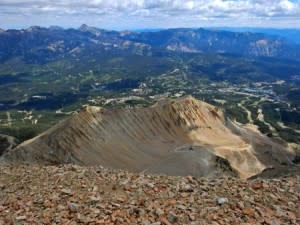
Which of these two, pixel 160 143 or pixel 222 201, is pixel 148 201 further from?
pixel 160 143

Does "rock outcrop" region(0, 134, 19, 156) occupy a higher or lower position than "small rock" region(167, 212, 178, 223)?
lower

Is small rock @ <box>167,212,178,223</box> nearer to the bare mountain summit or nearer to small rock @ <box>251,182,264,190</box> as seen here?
small rock @ <box>251,182,264,190</box>

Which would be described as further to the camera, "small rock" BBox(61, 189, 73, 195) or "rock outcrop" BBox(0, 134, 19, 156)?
"rock outcrop" BBox(0, 134, 19, 156)

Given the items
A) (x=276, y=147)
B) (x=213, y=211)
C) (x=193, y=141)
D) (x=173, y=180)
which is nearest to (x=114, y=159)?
(x=193, y=141)

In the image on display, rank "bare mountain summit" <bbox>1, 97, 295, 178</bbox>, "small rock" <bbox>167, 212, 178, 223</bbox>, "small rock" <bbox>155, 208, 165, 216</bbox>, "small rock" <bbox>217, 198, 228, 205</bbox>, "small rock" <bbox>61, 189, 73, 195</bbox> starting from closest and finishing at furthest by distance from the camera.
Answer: "small rock" <bbox>167, 212, 178, 223</bbox> < "small rock" <bbox>155, 208, 165, 216</bbox> < "small rock" <bbox>217, 198, 228, 205</bbox> < "small rock" <bbox>61, 189, 73, 195</bbox> < "bare mountain summit" <bbox>1, 97, 295, 178</bbox>

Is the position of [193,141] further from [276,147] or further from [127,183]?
[127,183]

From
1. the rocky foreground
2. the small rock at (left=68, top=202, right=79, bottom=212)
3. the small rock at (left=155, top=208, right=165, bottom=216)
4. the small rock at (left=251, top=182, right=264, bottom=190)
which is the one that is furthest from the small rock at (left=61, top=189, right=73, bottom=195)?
the small rock at (left=251, top=182, right=264, bottom=190)
